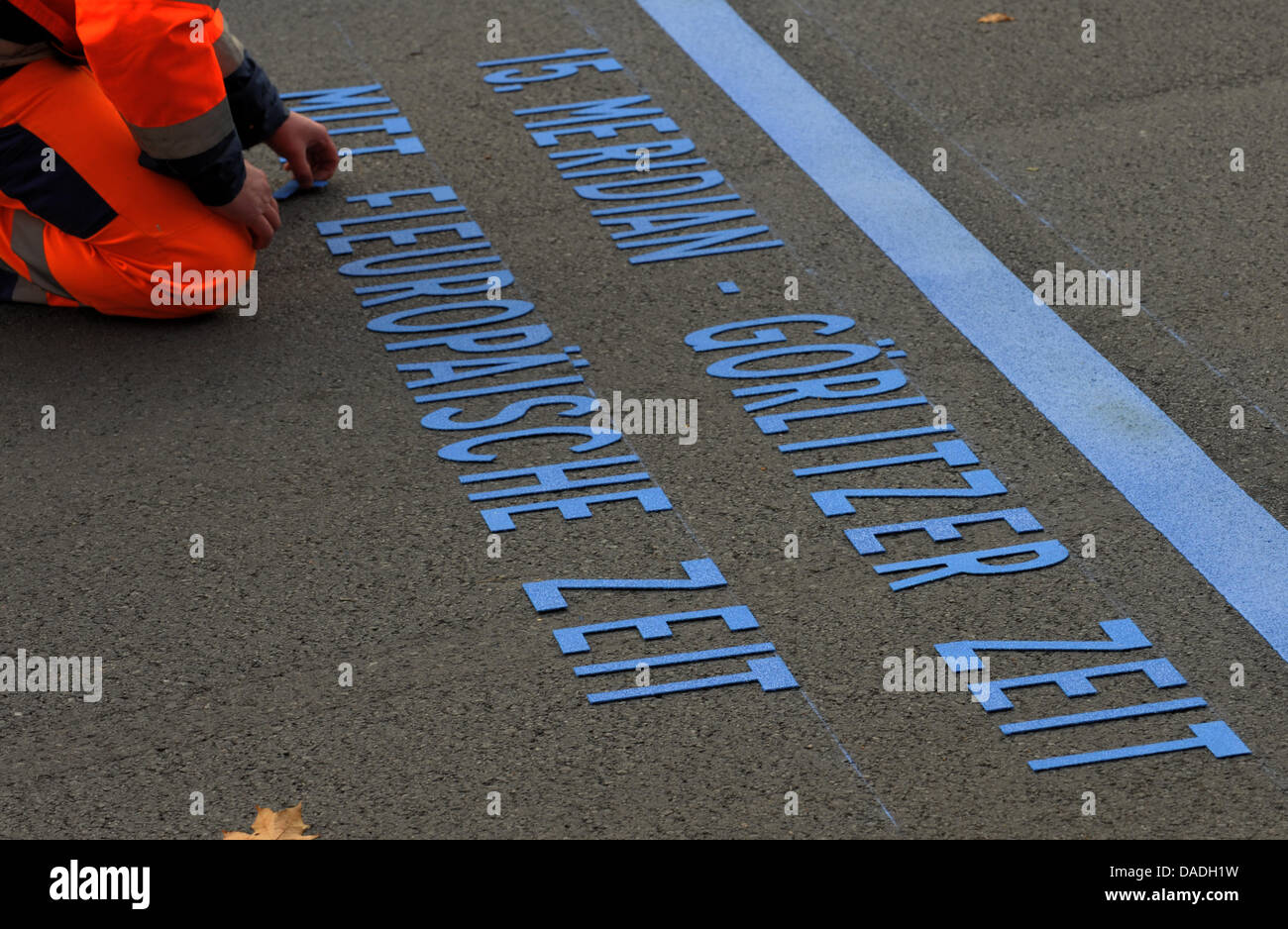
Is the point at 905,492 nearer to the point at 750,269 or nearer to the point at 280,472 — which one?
the point at 750,269

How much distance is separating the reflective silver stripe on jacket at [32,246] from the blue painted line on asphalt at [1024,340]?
2569 millimetres

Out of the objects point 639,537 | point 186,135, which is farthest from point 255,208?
point 639,537

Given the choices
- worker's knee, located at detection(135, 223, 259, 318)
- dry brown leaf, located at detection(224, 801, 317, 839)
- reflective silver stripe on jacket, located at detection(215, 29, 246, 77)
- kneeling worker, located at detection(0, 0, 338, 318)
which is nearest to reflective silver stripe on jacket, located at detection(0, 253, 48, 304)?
kneeling worker, located at detection(0, 0, 338, 318)

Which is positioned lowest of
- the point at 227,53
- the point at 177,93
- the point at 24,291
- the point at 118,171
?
the point at 24,291

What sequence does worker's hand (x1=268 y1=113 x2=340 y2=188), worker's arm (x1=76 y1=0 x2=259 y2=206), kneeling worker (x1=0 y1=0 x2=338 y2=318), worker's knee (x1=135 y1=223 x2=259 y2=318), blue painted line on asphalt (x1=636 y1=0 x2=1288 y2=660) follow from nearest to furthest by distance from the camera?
blue painted line on asphalt (x1=636 y1=0 x2=1288 y2=660)
worker's arm (x1=76 y1=0 x2=259 y2=206)
kneeling worker (x1=0 y1=0 x2=338 y2=318)
worker's knee (x1=135 y1=223 x2=259 y2=318)
worker's hand (x1=268 y1=113 x2=340 y2=188)

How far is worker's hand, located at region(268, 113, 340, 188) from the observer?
5324 mm

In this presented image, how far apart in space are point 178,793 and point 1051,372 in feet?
8.66

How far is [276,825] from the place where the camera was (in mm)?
3062

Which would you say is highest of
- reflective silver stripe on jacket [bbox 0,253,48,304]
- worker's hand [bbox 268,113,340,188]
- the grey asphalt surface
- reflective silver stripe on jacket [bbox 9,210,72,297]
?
worker's hand [bbox 268,113,340,188]

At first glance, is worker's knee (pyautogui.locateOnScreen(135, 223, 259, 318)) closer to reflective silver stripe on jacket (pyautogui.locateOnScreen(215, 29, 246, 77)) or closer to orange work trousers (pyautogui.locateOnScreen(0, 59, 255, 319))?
orange work trousers (pyautogui.locateOnScreen(0, 59, 255, 319))

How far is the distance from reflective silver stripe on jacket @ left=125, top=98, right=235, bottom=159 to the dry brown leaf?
216cm

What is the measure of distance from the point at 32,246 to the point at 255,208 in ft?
2.22

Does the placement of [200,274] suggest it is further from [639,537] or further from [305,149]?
[639,537]

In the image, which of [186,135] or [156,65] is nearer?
[156,65]
